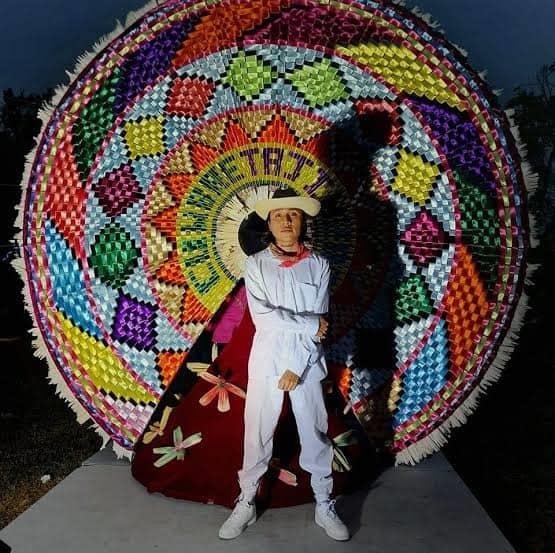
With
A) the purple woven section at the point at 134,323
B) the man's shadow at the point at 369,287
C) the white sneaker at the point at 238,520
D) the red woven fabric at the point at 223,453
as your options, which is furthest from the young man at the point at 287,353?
the purple woven section at the point at 134,323

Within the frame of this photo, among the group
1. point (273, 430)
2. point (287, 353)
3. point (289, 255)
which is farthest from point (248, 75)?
point (273, 430)

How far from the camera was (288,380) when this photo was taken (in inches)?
82.0

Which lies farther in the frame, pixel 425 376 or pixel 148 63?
pixel 425 376

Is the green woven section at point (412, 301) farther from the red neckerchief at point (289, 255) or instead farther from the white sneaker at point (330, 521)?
the white sneaker at point (330, 521)

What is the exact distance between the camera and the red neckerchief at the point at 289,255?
7.02 feet

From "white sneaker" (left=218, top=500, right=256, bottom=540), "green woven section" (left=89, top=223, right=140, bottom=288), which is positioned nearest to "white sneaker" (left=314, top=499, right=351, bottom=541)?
"white sneaker" (left=218, top=500, right=256, bottom=540)

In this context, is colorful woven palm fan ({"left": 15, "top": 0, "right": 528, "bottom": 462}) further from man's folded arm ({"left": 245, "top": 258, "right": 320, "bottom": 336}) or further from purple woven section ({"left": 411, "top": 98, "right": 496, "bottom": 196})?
man's folded arm ({"left": 245, "top": 258, "right": 320, "bottom": 336})

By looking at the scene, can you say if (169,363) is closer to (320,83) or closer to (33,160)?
(33,160)

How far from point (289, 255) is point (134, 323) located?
756 millimetres

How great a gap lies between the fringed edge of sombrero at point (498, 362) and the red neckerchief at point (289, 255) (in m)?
0.85

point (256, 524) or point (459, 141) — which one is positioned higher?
point (459, 141)

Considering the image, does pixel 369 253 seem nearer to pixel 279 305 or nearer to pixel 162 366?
pixel 279 305

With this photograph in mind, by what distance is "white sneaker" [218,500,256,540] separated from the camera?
6.89 ft

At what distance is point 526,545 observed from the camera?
2.29m
